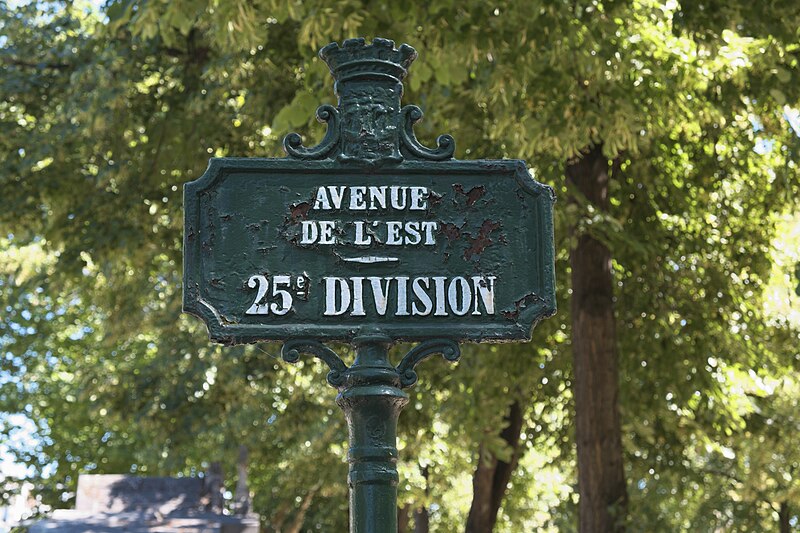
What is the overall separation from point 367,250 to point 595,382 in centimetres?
876

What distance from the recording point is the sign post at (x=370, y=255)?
3.35m

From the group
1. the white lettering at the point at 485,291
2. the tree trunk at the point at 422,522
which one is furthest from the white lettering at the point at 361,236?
the tree trunk at the point at 422,522

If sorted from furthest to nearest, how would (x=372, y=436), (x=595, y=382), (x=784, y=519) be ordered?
(x=784, y=519) → (x=595, y=382) → (x=372, y=436)

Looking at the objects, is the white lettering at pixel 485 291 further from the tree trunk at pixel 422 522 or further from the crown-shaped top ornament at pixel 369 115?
the tree trunk at pixel 422 522

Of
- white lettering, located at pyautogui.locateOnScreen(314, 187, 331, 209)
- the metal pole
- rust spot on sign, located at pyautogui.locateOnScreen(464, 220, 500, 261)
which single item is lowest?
the metal pole

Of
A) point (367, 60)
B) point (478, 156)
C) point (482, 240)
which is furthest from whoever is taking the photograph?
point (478, 156)

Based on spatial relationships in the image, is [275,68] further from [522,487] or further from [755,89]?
[522,487]

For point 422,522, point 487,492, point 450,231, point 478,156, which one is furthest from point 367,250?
point 422,522

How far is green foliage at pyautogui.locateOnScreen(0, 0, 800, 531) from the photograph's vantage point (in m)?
8.94

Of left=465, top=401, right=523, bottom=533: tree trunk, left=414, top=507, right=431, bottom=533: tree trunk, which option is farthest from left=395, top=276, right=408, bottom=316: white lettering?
left=414, top=507, right=431, bottom=533: tree trunk

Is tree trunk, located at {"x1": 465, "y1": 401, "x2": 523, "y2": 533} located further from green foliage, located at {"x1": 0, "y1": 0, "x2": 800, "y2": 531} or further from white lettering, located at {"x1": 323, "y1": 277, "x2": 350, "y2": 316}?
white lettering, located at {"x1": 323, "y1": 277, "x2": 350, "y2": 316}

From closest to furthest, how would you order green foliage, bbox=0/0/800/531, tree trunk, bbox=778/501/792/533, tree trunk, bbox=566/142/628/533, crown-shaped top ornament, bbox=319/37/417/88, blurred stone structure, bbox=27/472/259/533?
crown-shaped top ornament, bbox=319/37/417/88, green foliage, bbox=0/0/800/531, tree trunk, bbox=566/142/628/533, blurred stone structure, bbox=27/472/259/533, tree trunk, bbox=778/501/792/533

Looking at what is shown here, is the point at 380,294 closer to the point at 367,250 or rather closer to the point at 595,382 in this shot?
the point at 367,250

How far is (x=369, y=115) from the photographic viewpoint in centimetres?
354
